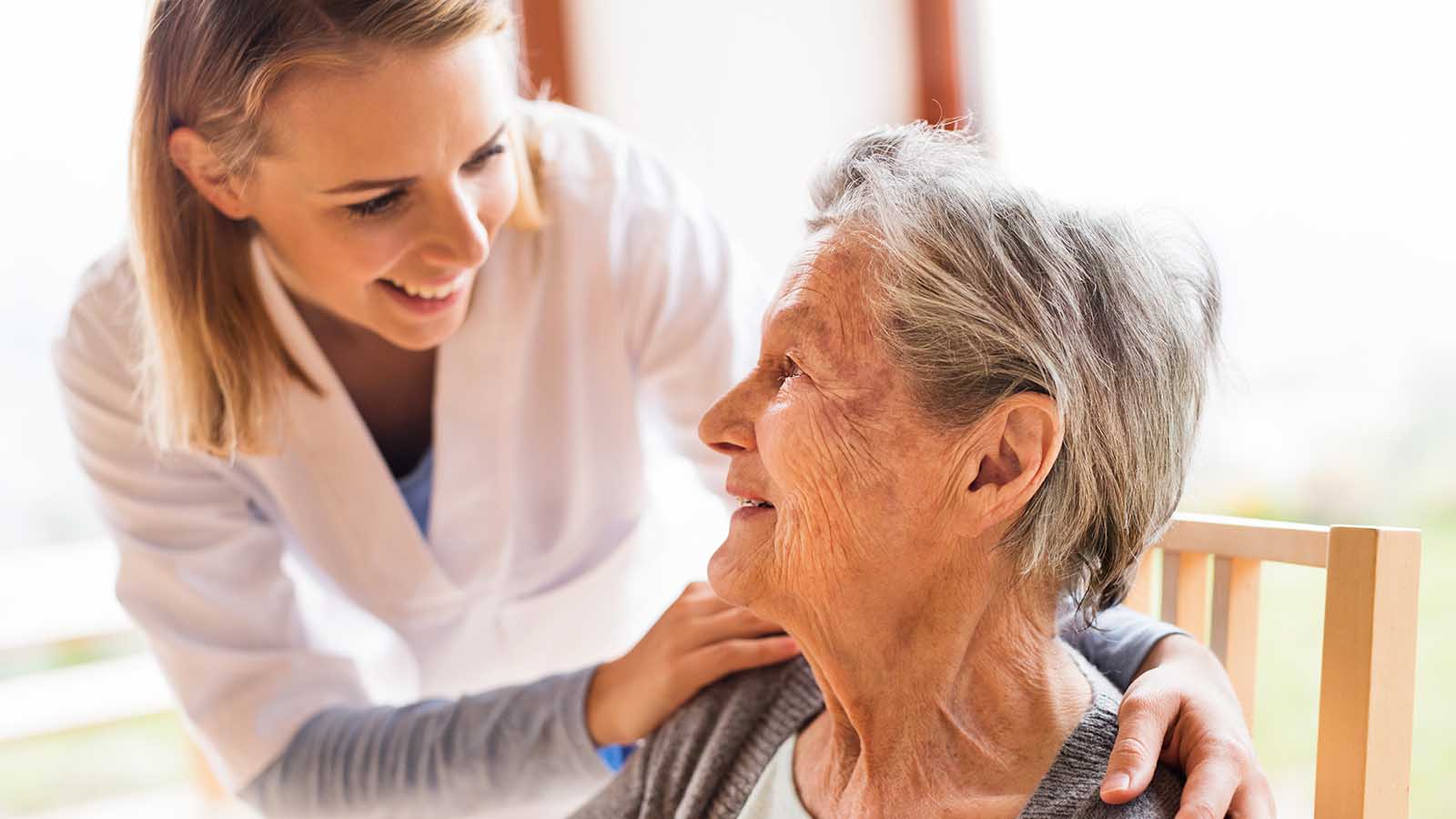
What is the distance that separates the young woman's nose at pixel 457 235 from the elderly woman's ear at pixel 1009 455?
60 cm

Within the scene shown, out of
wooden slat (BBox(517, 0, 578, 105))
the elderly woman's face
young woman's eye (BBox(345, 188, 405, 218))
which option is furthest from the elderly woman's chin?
wooden slat (BBox(517, 0, 578, 105))

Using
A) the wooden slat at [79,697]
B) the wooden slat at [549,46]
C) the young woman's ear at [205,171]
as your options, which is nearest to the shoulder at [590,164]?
the young woman's ear at [205,171]

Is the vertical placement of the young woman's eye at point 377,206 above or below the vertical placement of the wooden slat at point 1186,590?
above

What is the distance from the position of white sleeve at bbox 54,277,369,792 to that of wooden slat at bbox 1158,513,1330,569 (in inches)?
42.6

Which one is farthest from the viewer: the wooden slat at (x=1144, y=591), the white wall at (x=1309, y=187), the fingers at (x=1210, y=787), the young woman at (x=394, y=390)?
the white wall at (x=1309, y=187)

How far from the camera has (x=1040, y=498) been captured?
3.57 feet

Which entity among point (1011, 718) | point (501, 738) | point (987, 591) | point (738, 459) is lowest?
point (501, 738)

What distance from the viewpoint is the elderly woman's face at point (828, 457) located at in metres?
1.10

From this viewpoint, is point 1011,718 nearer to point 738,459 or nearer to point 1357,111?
point 738,459

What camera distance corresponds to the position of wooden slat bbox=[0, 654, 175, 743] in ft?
11.9

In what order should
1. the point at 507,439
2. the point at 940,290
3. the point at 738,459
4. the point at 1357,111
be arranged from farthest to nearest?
the point at 1357,111, the point at 507,439, the point at 738,459, the point at 940,290

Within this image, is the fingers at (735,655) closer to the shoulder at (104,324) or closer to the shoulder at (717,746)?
the shoulder at (717,746)

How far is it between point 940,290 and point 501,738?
0.81m

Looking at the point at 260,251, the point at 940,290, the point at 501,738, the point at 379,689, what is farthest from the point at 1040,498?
the point at 379,689
